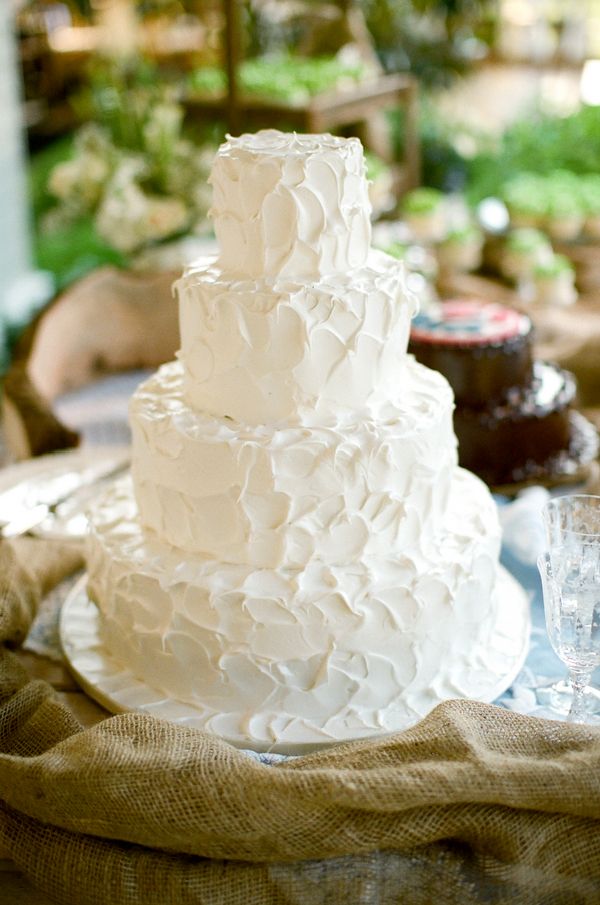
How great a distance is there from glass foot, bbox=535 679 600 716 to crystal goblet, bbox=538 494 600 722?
5 centimetres

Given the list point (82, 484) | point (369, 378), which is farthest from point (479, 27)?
point (369, 378)

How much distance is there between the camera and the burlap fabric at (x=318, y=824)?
1608mm

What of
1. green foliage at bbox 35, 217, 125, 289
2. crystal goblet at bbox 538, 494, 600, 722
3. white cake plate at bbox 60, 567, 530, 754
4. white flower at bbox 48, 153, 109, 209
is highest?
white flower at bbox 48, 153, 109, 209

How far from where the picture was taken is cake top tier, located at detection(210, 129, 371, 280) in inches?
75.1

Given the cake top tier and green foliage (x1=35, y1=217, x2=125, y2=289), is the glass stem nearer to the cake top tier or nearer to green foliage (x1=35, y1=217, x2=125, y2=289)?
the cake top tier

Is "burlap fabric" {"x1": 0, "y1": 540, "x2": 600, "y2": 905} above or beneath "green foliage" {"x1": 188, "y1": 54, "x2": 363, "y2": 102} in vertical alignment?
beneath

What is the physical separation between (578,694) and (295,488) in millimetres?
635

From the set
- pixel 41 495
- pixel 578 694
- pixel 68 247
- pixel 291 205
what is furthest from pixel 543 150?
pixel 578 694

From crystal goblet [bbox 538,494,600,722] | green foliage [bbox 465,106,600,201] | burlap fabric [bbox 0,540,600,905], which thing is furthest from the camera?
green foliage [bbox 465,106,600,201]

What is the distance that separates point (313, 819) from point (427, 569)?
1.87 ft

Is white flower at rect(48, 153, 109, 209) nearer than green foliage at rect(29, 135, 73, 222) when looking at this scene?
Yes

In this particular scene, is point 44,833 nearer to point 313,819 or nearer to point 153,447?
point 313,819

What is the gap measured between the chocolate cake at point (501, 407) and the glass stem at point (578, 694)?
3.99 ft

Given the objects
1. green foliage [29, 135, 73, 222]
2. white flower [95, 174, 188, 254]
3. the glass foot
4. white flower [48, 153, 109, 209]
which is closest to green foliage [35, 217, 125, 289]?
green foliage [29, 135, 73, 222]
